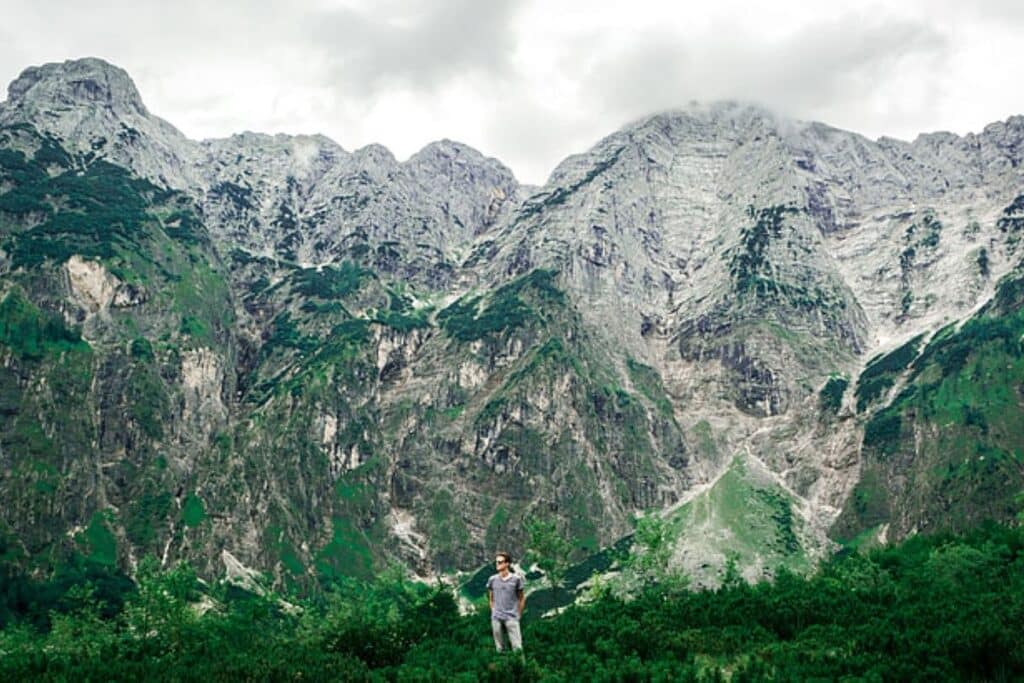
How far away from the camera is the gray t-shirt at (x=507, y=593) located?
29875 millimetres

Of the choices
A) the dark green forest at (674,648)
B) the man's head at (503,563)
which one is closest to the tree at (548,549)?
the dark green forest at (674,648)

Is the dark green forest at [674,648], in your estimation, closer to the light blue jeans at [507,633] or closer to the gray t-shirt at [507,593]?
the light blue jeans at [507,633]

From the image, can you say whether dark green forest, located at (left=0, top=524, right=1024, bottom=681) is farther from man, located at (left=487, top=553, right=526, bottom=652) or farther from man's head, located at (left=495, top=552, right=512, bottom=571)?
man's head, located at (left=495, top=552, right=512, bottom=571)

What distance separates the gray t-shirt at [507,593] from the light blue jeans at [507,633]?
0.29 meters

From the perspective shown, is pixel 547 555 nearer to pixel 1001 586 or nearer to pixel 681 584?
pixel 681 584

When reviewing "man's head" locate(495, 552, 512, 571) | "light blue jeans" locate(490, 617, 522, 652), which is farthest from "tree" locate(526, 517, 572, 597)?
"man's head" locate(495, 552, 512, 571)

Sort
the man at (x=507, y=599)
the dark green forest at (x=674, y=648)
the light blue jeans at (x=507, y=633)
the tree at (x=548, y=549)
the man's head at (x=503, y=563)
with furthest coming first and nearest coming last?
the tree at (x=548, y=549) → the light blue jeans at (x=507, y=633) → the man at (x=507, y=599) → the man's head at (x=503, y=563) → the dark green forest at (x=674, y=648)

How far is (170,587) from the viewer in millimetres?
160750

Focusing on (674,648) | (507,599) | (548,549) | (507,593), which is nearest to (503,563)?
(507,593)

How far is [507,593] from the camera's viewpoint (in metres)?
29.9

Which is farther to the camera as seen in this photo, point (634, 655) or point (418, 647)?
point (418, 647)

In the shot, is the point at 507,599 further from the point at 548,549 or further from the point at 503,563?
the point at 548,549

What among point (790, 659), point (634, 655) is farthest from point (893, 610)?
point (634, 655)

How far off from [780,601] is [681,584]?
104m
